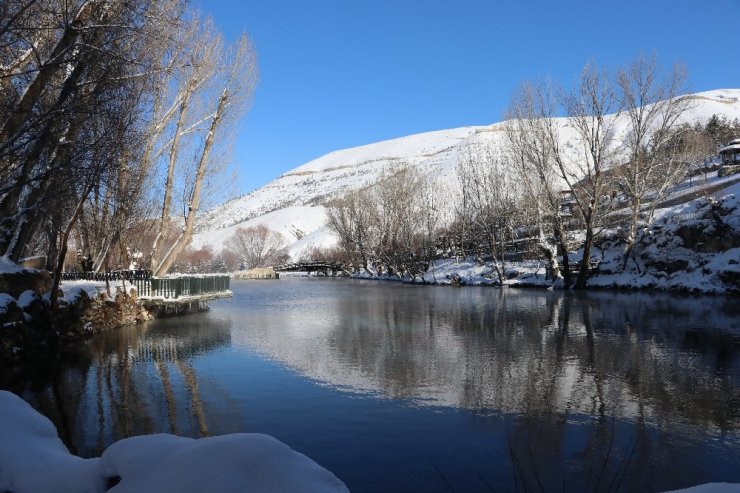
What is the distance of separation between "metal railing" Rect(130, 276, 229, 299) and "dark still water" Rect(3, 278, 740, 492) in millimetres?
4878

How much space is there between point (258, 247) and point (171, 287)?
73383 millimetres

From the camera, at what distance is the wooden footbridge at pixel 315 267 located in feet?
218

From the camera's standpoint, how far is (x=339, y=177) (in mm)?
162375

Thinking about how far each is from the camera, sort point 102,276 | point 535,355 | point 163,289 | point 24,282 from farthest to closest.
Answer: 1. point 163,289
2. point 102,276
3. point 24,282
4. point 535,355

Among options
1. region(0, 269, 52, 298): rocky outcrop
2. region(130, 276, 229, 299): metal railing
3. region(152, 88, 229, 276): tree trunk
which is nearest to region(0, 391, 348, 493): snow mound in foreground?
region(0, 269, 52, 298): rocky outcrop

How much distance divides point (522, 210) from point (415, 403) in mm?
29268

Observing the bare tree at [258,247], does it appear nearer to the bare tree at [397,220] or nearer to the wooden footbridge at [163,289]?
the bare tree at [397,220]

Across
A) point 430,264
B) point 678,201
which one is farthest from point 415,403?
point 430,264

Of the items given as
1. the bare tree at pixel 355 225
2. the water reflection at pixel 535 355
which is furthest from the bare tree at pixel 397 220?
the water reflection at pixel 535 355

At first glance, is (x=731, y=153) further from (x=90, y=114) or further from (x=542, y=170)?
(x=90, y=114)

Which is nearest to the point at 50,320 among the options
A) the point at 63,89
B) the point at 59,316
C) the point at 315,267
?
the point at 59,316

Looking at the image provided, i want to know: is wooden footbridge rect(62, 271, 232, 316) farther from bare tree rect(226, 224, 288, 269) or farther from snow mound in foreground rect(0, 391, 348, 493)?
bare tree rect(226, 224, 288, 269)

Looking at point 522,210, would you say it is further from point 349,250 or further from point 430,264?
point 349,250

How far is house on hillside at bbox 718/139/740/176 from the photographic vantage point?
40.9 metres
